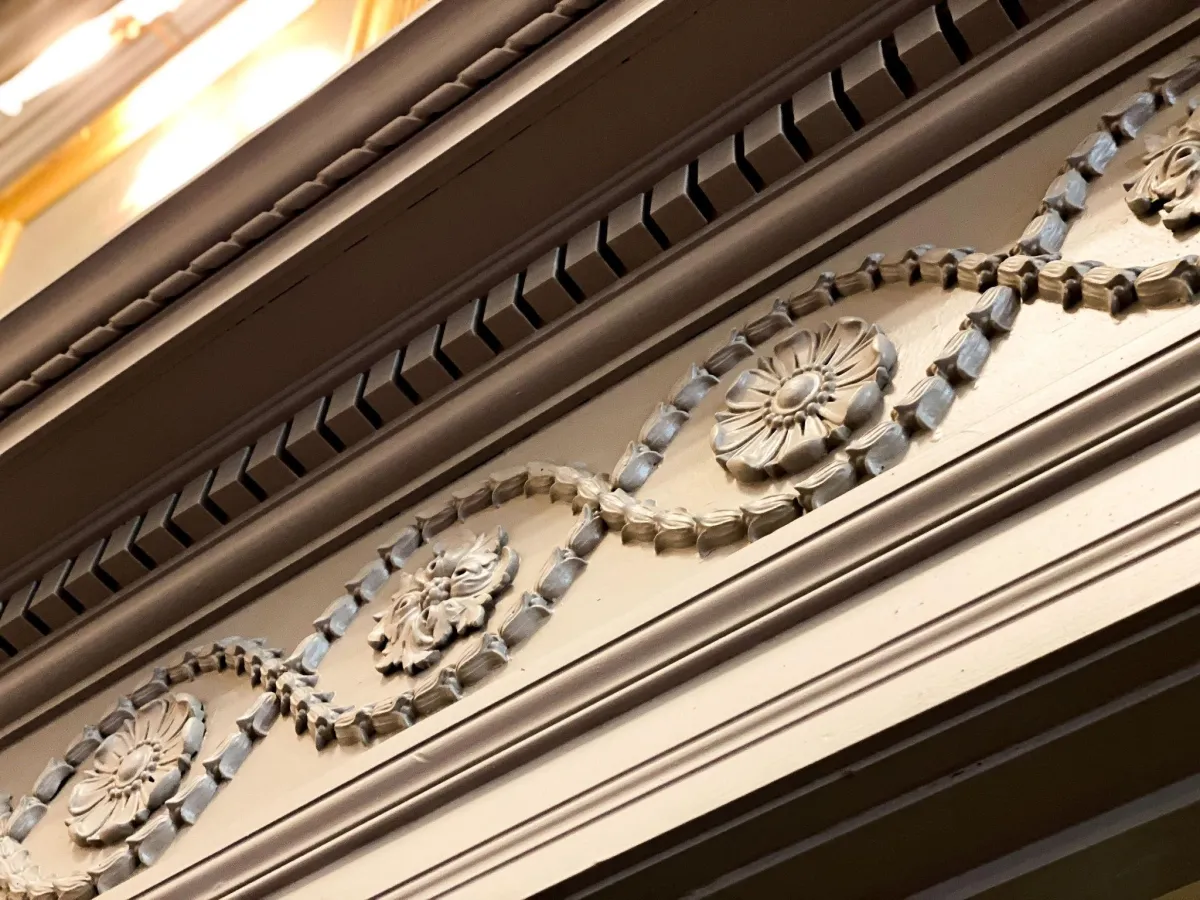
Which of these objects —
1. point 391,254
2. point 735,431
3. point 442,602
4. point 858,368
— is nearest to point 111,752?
point 442,602

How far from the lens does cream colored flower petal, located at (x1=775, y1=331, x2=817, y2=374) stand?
0.95m

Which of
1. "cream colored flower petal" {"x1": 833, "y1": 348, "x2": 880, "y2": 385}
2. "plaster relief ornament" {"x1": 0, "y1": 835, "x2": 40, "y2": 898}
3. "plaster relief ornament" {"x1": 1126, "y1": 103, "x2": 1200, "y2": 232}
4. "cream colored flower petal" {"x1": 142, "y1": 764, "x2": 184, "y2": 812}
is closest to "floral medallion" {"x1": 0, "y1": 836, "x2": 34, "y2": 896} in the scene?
"plaster relief ornament" {"x1": 0, "y1": 835, "x2": 40, "y2": 898}

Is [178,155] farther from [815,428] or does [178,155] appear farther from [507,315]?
[815,428]

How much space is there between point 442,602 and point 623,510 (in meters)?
0.17

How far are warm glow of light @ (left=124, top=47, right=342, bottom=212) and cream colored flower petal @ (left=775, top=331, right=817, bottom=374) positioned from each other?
28.1 inches

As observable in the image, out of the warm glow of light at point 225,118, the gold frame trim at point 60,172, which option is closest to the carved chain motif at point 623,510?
the warm glow of light at point 225,118

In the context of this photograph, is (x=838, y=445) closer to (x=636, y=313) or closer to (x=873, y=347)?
(x=873, y=347)

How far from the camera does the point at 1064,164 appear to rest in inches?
35.7

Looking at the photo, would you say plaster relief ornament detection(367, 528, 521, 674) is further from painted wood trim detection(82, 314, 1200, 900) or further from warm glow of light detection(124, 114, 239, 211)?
warm glow of light detection(124, 114, 239, 211)

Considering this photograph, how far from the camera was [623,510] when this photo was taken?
0.95 metres

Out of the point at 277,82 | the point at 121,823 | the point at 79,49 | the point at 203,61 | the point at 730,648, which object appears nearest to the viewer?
the point at 730,648

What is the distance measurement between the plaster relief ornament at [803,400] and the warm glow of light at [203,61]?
0.88 meters

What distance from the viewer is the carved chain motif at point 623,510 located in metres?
0.84

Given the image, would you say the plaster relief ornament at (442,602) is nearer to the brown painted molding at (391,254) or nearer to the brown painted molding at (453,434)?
the brown painted molding at (453,434)
